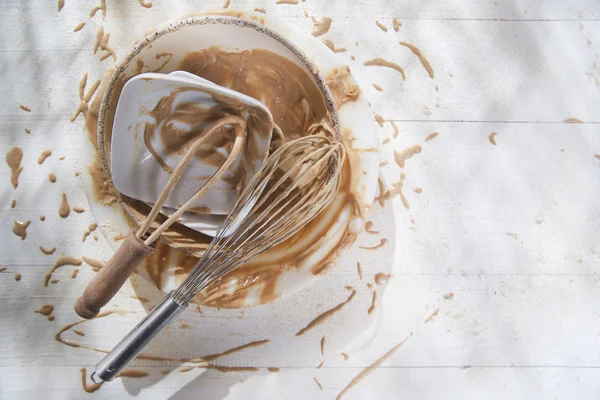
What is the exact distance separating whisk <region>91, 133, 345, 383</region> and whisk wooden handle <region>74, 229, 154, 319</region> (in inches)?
1.8

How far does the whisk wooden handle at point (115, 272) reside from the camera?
43 centimetres

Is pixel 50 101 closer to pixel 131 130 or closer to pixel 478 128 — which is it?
pixel 131 130

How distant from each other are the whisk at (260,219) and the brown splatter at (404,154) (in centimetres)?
14

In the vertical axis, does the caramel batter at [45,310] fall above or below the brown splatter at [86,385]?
above

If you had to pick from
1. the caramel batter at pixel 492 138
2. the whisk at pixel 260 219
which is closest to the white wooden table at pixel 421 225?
the caramel batter at pixel 492 138

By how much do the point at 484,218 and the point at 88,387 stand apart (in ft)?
1.86

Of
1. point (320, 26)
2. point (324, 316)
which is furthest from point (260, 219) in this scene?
point (320, 26)

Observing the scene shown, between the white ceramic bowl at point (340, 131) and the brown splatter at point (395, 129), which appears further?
the brown splatter at point (395, 129)

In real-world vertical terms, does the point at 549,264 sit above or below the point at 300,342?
above

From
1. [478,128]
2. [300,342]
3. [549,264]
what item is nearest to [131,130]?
[300,342]

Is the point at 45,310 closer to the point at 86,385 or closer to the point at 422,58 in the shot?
the point at 86,385

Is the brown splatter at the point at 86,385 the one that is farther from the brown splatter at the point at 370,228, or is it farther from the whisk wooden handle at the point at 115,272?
the brown splatter at the point at 370,228

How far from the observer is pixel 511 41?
636 mm

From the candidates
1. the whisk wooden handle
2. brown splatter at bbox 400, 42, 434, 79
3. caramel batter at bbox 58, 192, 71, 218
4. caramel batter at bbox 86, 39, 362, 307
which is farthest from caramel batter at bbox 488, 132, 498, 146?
caramel batter at bbox 58, 192, 71, 218
